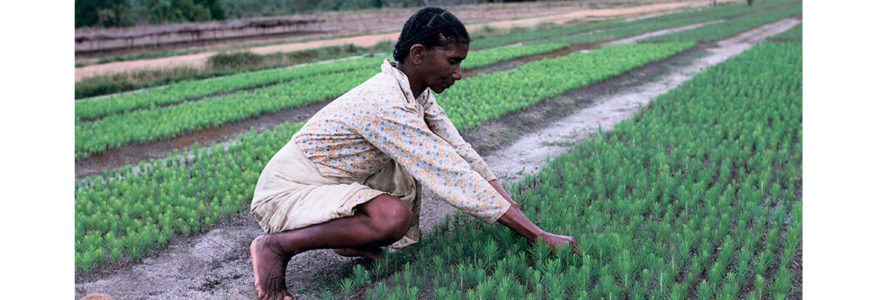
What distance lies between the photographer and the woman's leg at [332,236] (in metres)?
2.55

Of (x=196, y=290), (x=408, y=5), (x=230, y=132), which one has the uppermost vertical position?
(x=408, y=5)

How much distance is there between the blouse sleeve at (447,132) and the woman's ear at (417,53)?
0.37 metres

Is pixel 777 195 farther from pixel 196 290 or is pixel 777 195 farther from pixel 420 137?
pixel 196 290

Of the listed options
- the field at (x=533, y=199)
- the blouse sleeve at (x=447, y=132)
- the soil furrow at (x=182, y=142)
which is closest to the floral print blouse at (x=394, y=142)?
the blouse sleeve at (x=447, y=132)

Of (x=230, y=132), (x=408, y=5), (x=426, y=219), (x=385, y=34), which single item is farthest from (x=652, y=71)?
(x=408, y=5)

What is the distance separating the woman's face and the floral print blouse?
0.12 m

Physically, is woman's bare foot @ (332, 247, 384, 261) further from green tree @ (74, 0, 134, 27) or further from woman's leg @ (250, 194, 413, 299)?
green tree @ (74, 0, 134, 27)

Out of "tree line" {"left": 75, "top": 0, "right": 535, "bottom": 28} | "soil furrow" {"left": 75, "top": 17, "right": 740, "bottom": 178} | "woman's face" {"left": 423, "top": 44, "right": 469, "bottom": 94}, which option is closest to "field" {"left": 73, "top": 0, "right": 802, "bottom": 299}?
"soil furrow" {"left": 75, "top": 17, "right": 740, "bottom": 178}

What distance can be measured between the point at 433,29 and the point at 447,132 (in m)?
0.70

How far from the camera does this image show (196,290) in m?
3.03

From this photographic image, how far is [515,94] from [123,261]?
611 cm

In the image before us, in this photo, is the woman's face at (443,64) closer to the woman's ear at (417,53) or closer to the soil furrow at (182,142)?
the woman's ear at (417,53)

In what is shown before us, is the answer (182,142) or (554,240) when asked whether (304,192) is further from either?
(182,142)

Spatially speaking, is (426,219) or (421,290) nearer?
(421,290)
